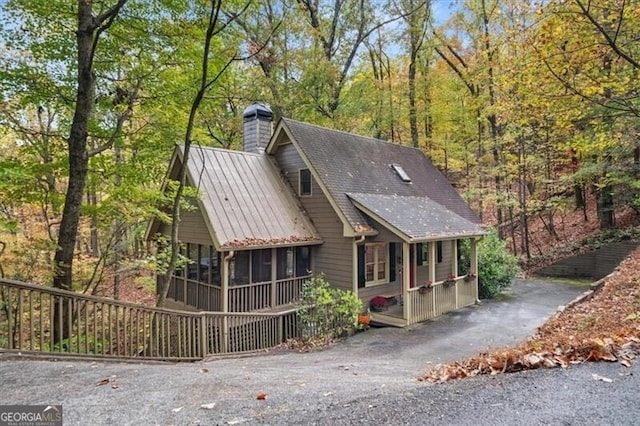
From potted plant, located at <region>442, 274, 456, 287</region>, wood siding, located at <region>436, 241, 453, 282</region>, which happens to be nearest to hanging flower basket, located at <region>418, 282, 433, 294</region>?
potted plant, located at <region>442, 274, 456, 287</region>

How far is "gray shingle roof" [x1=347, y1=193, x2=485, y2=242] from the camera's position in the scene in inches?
409

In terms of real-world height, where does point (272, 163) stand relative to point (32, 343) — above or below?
above

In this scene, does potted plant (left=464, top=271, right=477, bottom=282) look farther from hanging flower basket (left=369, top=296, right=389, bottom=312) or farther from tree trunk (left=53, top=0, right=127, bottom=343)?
tree trunk (left=53, top=0, right=127, bottom=343)

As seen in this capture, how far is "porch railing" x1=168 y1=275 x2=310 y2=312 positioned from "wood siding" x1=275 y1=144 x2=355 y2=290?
73 cm

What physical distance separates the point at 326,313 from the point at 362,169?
5.73 m

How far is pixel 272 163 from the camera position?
42.2 feet

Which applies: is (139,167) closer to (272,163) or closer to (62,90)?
(62,90)

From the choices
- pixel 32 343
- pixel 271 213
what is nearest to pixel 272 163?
pixel 271 213

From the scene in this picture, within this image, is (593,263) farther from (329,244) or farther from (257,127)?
(257,127)

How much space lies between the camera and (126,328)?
585 centimetres

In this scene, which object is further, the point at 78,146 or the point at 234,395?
the point at 78,146

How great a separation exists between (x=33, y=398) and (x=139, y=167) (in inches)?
236

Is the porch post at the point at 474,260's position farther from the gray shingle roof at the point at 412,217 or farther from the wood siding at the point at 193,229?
the wood siding at the point at 193,229

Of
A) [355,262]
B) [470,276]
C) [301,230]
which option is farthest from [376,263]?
[470,276]
